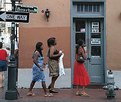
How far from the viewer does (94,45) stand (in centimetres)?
1581

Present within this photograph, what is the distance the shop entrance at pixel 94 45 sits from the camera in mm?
15719

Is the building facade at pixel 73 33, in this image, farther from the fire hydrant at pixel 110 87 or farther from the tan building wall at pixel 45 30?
the fire hydrant at pixel 110 87

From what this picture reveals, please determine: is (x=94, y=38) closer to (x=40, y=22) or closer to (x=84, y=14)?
(x=84, y=14)

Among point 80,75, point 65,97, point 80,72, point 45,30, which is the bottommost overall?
point 65,97

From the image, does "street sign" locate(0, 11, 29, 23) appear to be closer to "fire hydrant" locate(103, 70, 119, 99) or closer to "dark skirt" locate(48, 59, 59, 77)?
"dark skirt" locate(48, 59, 59, 77)

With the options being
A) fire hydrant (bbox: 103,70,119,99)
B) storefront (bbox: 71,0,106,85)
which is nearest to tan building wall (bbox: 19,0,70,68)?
storefront (bbox: 71,0,106,85)

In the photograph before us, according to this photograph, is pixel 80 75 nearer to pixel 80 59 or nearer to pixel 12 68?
pixel 80 59

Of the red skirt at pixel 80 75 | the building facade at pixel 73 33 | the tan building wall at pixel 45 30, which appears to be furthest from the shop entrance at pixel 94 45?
the red skirt at pixel 80 75

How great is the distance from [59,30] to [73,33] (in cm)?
59

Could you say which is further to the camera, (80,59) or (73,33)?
(73,33)

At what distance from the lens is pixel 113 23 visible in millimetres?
15383

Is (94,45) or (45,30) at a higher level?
(45,30)

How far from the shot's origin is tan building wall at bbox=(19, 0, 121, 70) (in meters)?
15.4

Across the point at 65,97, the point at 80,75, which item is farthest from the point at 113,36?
the point at 65,97
